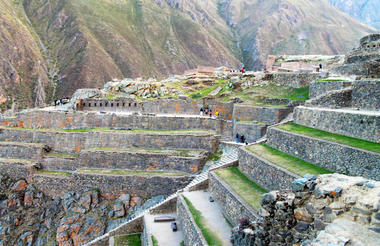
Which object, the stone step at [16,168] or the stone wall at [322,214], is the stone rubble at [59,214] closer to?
the stone step at [16,168]

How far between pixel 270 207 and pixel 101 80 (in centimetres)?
6910

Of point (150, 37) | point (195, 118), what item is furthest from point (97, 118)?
point (150, 37)

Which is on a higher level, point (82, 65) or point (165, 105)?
point (82, 65)

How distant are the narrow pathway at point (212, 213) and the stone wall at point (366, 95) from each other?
314 inches

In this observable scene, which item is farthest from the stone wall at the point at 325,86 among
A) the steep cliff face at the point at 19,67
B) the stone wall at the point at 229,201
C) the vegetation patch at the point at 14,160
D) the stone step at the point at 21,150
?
the steep cliff face at the point at 19,67

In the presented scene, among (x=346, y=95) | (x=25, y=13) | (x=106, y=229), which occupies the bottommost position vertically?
(x=106, y=229)

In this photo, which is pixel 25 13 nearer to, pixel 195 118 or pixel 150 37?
pixel 150 37

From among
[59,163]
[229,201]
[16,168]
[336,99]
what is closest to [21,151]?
[16,168]

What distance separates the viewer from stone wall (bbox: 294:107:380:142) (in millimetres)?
10719

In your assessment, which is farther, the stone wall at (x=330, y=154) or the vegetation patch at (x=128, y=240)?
Answer: the vegetation patch at (x=128, y=240)

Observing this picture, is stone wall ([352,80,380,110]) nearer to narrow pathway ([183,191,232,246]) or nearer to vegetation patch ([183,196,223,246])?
narrow pathway ([183,191,232,246])

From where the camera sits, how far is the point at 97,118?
2505cm

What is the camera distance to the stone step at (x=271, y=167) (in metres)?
10.9

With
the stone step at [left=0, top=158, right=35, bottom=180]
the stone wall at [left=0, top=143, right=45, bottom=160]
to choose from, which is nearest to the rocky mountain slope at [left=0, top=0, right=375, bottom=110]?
the stone wall at [left=0, top=143, right=45, bottom=160]
